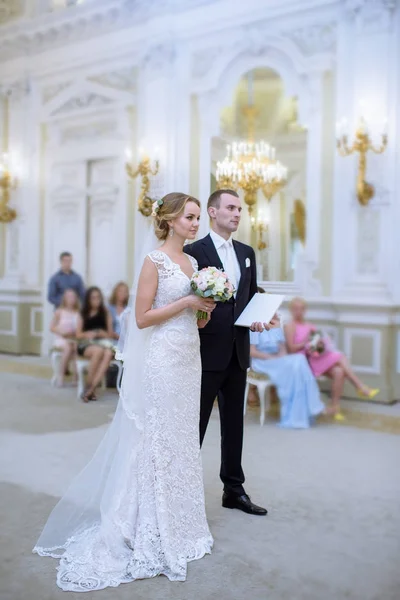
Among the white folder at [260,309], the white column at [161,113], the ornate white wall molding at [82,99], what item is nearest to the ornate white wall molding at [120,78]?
the ornate white wall molding at [82,99]

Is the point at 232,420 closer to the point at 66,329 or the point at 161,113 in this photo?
the point at 66,329

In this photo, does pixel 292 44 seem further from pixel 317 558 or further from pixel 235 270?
pixel 317 558

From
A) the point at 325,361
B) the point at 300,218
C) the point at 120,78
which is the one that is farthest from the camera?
the point at 120,78

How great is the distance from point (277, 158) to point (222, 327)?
185 inches

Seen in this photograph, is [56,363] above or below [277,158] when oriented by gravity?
below

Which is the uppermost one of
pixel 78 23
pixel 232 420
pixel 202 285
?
pixel 78 23

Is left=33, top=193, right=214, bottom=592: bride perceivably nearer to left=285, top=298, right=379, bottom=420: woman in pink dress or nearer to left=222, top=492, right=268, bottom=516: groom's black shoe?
left=222, top=492, right=268, bottom=516: groom's black shoe

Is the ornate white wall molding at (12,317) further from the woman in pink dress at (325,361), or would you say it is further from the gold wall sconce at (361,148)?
the gold wall sconce at (361,148)

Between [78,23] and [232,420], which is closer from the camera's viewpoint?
[232,420]

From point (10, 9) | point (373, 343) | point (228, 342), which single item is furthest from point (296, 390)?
point (10, 9)

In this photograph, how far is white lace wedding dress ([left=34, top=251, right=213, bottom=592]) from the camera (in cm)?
269

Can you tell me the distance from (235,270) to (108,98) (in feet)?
20.4

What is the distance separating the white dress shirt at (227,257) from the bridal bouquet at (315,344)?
108 inches

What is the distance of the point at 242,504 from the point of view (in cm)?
334
